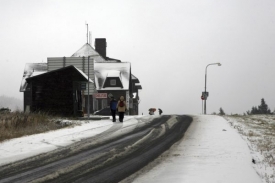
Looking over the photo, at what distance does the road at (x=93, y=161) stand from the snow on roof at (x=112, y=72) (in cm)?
4077

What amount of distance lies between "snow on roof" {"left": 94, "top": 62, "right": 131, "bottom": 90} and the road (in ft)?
134

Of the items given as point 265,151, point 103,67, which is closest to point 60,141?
point 265,151

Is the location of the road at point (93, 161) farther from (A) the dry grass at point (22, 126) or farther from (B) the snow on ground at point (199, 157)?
(A) the dry grass at point (22, 126)

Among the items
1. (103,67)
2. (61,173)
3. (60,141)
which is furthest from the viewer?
(103,67)

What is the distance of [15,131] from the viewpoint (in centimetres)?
1656

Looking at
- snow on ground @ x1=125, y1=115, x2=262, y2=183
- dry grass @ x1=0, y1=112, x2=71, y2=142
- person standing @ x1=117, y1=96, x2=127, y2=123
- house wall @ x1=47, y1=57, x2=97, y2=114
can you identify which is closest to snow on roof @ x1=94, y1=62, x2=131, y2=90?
house wall @ x1=47, y1=57, x2=97, y2=114

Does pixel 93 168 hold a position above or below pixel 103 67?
below

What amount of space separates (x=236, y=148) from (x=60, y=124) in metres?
11.9

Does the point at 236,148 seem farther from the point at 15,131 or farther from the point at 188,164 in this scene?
the point at 15,131

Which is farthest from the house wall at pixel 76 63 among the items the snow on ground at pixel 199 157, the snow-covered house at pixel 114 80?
the snow on ground at pixel 199 157

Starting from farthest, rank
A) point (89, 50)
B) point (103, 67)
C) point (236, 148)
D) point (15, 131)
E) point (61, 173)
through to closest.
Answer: point (89, 50) < point (103, 67) < point (15, 131) < point (236, 148) < point (61, 173)

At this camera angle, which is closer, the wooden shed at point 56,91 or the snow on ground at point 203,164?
the snow on ground at point 203,164

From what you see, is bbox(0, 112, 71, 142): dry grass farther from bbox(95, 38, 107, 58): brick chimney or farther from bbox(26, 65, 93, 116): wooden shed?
bbox(95, 38, 107, 58): brick chimney

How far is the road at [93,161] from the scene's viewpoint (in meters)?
8.02
